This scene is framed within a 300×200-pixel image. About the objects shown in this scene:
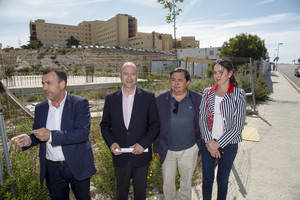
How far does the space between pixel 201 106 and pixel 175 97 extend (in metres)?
0.34

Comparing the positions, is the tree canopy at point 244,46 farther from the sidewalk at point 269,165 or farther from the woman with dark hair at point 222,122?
the woman with dark hair at point 222,122

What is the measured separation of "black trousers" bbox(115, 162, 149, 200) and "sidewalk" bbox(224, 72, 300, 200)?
4.69ft

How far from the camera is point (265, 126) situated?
638 centimetres

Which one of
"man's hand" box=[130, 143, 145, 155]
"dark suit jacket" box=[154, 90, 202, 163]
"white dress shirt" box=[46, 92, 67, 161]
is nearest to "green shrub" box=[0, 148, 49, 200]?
"white dress shirt" box=[46, 92, 67, 161]

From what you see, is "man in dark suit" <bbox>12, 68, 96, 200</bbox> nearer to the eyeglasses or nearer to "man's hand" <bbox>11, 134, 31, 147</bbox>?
"man's hand" <bbox>11, 134, 31, 147</bbox>

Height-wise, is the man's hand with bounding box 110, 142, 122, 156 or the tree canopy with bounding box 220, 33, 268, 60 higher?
the tree canopy with bounding box 220, 33, 268, 60

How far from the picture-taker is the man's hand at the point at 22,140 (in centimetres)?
176

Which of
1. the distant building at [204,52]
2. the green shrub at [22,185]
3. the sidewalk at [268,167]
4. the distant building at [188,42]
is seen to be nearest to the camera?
the green shrub at [22,185]

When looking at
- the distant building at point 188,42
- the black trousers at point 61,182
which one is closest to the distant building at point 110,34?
the distant building at point 188,42

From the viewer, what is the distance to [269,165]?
385 centimetres

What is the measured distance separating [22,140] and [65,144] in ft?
1.24

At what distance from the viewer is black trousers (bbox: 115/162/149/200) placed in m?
2.31

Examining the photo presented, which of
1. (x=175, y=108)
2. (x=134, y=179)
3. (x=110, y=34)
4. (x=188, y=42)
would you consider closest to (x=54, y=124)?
(x=134, y=179)

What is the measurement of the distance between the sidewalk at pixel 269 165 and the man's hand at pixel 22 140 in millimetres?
2768
